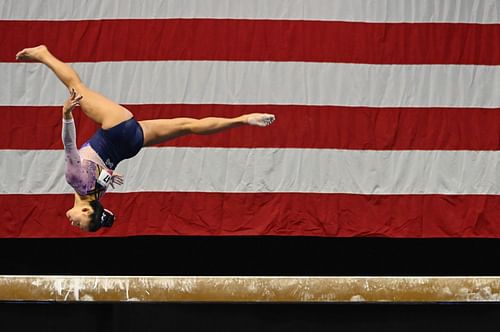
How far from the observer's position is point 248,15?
14.7ft

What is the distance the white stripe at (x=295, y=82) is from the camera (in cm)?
443

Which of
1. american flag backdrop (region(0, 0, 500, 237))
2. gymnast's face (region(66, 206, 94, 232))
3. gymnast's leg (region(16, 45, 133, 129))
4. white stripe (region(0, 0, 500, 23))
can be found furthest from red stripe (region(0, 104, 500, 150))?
white stripe (region(0, 0, 500, 23))

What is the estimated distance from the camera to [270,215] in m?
4.37

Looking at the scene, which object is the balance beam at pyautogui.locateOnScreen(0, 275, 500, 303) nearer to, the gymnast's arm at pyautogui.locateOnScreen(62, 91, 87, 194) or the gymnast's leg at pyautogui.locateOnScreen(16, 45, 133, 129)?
the gymnast's arm at pyautogui.locateOnScreen(62, 91, 87, 194)

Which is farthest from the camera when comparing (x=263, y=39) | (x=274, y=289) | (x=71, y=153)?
(x=263, y=39)

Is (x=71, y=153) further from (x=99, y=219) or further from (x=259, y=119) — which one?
(x=259, y=119)

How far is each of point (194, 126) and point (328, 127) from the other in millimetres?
692

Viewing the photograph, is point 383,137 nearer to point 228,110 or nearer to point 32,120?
point 228,110

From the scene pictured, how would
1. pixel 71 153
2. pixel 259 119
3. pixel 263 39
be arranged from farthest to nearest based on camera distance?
pixel 263 39 < pixel 259 119 < pixel 71 153

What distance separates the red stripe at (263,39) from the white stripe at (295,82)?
0.06 meters

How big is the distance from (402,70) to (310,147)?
24.6 inches

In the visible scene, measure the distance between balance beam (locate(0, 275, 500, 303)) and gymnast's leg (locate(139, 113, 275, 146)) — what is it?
1.02 metres

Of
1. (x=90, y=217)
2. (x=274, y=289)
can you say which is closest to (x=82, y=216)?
(x=90, y=217)

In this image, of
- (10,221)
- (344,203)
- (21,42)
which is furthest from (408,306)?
(21,42)
